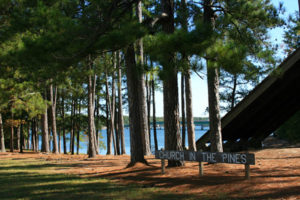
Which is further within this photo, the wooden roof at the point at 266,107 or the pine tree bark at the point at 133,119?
the pine tree bark at the point at 133,119

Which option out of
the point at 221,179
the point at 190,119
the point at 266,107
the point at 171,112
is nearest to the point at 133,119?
the point at 171,112

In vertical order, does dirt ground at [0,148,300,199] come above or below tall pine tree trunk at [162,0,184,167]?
below

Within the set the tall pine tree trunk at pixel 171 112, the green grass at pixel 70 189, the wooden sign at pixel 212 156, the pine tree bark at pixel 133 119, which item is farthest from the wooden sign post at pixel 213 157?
the green grass at pixel 70 189

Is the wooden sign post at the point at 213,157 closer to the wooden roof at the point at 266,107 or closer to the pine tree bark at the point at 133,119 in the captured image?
the pine tree bark at the point at 133,119

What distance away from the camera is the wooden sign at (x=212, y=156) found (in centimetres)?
694

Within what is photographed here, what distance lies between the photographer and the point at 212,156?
24.9ft

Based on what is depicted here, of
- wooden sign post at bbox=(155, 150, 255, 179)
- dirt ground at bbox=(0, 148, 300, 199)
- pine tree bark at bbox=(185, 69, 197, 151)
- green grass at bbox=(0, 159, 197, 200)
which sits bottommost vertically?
green grass at bbox=(0, 159, 197, 200)

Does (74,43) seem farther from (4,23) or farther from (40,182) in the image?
(4,23)

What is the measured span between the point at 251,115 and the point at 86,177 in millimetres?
7076

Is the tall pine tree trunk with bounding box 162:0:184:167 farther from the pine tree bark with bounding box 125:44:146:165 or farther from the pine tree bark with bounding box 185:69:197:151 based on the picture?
the pine tree bark with bounding box 185:69:197:151

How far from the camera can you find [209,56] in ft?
24.0

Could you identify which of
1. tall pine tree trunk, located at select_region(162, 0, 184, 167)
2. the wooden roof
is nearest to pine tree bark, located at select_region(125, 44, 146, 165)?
tall pine tree trunk, located at select_region(162, 0, 184, 167)

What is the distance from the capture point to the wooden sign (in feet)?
22.8

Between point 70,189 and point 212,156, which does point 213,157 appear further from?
point 70,189
